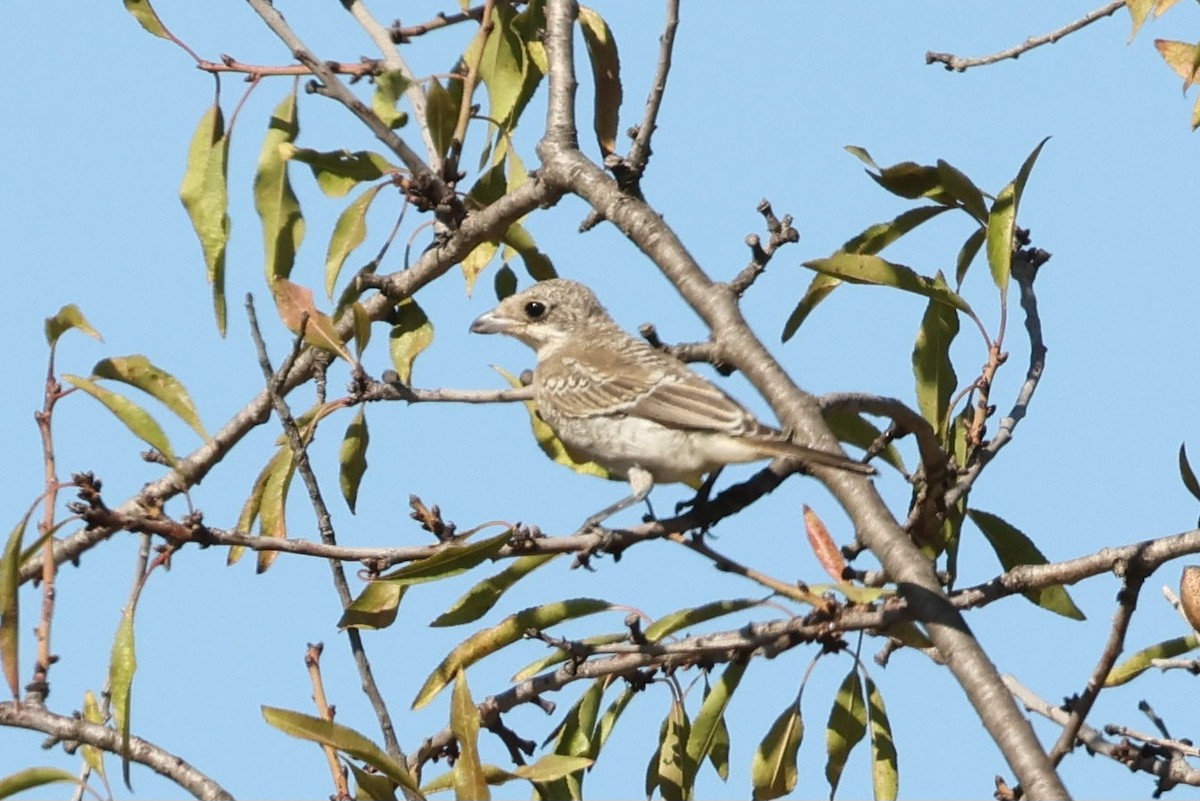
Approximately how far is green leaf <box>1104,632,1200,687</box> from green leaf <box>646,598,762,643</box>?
1.19 meters

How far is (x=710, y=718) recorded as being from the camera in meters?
4.46

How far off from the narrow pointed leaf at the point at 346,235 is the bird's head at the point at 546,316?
75.5 inches

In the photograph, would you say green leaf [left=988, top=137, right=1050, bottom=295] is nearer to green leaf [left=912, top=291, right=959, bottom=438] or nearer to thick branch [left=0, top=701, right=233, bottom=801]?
green leaf [left=912, top=291, right=959, bottom=438]

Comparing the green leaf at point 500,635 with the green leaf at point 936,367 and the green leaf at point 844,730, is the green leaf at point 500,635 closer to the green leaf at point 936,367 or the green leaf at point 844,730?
the green leaf at point 844,730

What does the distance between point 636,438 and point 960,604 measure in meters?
1.73

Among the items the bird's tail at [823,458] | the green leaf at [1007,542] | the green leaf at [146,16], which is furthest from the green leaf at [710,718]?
the green leaf at [146,16]

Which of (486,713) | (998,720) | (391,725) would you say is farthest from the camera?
(486,713)

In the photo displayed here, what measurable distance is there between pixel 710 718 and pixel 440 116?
6.65 ft

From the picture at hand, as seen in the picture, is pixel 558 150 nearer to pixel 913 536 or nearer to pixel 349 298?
pixel 349 298

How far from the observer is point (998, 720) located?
10.8ft

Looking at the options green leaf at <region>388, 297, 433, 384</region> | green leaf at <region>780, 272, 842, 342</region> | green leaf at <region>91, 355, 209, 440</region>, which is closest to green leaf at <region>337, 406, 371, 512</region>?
green leaf at <region>388, 297, 433, 384</region>

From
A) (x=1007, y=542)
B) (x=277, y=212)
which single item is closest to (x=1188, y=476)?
(x=1007, y=542)

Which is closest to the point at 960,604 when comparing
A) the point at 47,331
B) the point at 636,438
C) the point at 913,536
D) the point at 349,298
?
the point at 913,536

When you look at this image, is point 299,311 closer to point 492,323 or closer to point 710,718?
point 710,718
